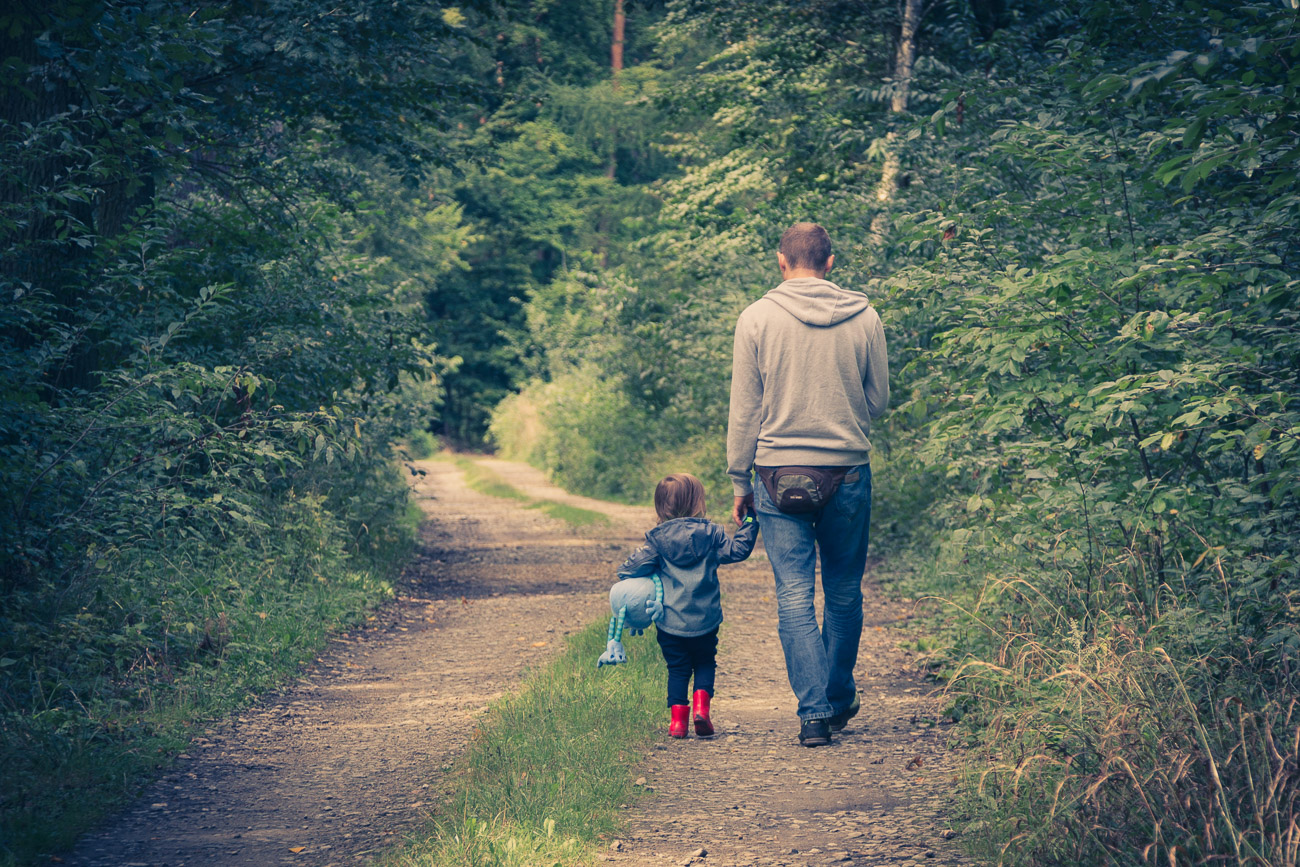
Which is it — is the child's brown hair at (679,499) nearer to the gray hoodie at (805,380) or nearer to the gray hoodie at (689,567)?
the gray hoodie at (689,567)

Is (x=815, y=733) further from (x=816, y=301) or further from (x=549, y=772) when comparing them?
(x=816, y=301)

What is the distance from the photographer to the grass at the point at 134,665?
424 cm

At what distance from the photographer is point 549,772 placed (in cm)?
437

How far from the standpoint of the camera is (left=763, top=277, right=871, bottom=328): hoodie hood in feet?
14.9

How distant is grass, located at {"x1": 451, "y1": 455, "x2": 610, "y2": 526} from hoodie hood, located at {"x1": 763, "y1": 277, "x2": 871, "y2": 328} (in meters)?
11.3

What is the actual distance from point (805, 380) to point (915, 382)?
392 cm

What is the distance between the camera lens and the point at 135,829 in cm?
402

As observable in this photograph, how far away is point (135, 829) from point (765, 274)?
38.4ft

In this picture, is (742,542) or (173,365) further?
(173,365)

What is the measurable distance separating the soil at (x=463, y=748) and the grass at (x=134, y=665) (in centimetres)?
16

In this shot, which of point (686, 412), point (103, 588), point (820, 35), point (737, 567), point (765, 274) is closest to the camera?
point (103, 588)

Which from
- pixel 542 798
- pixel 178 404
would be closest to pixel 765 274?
pixel 178 404

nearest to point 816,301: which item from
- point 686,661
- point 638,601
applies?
point 638,601

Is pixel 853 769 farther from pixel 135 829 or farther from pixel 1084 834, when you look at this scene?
pixel 135 829
